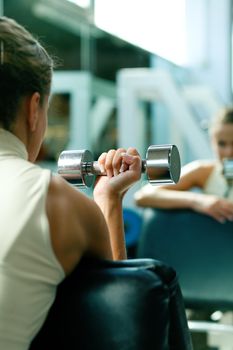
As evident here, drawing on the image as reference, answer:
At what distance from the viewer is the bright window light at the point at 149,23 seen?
390 centimetres

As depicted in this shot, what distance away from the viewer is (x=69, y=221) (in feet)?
3.10

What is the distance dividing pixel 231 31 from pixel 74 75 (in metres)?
1.32

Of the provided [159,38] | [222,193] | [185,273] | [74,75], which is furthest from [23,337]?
[159,38]

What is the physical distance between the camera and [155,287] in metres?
0.89

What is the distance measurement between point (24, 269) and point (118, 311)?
14 centimetres

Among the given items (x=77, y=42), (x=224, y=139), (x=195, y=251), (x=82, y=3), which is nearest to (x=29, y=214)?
(x=195, y=251)

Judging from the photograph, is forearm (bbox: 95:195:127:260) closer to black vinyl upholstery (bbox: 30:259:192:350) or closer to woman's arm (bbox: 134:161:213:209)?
black vinyl upholstery (bbox: 30:259:192:350)

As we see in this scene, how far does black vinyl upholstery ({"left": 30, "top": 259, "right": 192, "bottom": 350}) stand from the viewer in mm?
881

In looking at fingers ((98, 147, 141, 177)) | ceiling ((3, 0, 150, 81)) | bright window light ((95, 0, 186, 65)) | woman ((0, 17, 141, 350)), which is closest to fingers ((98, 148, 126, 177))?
fingers ((98, 147, 141, 177))

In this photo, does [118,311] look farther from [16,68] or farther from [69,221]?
[16,68]

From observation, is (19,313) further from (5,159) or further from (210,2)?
(210,2)

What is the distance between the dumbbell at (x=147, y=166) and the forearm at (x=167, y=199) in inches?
55.7

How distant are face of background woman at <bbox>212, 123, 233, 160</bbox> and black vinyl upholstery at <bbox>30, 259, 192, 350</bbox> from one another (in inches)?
81.0

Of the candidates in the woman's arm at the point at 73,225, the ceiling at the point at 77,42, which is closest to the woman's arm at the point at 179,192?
the ceiling at the point at 77,42
